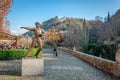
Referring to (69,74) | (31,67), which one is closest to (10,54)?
(31,67)

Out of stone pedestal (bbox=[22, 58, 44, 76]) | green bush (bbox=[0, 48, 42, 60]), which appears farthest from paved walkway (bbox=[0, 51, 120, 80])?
green bush (bbox=[0, 48, 42, 60])

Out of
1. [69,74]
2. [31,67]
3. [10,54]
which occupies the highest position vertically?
[10,54]

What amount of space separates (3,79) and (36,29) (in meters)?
4.04

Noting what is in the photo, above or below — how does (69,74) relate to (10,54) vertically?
below

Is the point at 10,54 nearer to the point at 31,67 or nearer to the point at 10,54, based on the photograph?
the point at 10,54

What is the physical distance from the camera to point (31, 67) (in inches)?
528

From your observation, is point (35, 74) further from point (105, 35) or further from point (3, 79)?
point (105, 35)

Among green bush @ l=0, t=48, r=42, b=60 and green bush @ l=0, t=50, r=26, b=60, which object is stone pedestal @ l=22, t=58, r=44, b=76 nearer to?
green bush @ l=0, t=48, r=42, b=60

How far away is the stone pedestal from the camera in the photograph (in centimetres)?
1328

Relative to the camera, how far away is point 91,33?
68.9 meters

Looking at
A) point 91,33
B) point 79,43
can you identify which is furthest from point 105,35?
point 91,33

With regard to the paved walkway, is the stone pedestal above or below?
above

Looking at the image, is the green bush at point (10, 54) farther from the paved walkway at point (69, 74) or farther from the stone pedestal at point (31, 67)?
the stone pedestal at point (31, 67)

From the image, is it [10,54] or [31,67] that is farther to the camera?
[10,54]
